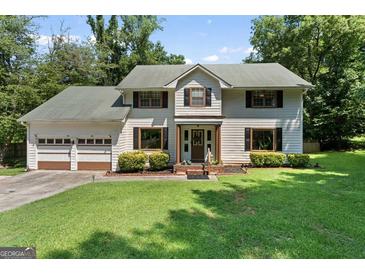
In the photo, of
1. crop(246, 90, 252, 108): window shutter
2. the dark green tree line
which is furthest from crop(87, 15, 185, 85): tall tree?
crop(246, 90, 252, 108): window shutter

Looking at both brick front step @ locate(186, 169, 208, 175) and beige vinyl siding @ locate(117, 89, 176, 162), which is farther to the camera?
beige vinyl siding @ locate(117, 89, 176, 162)

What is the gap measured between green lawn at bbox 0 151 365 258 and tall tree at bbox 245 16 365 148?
13.8 metres

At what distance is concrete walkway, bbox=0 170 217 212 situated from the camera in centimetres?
942

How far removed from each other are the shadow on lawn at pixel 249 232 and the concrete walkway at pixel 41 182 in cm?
432

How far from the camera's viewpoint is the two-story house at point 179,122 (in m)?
14.6

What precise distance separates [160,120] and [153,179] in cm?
459

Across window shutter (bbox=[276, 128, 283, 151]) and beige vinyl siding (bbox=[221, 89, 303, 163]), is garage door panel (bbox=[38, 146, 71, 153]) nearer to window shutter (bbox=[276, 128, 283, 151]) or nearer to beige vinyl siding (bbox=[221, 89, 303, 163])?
beige vinyl siding (bbox=[221, 89, 303, 163])

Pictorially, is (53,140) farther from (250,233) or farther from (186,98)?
(250,233)

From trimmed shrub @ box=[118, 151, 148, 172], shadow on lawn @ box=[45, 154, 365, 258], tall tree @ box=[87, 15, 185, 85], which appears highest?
tall tree @ box=[87, 15, 185, 85]

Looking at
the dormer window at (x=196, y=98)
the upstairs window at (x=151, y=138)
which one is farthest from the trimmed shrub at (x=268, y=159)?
the upstairs window at (x=151, y=138)

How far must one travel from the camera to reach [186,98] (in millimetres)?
14719

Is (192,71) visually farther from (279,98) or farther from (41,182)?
(41,182)

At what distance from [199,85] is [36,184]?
10060 millimetres

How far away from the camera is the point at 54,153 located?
15125 mm
